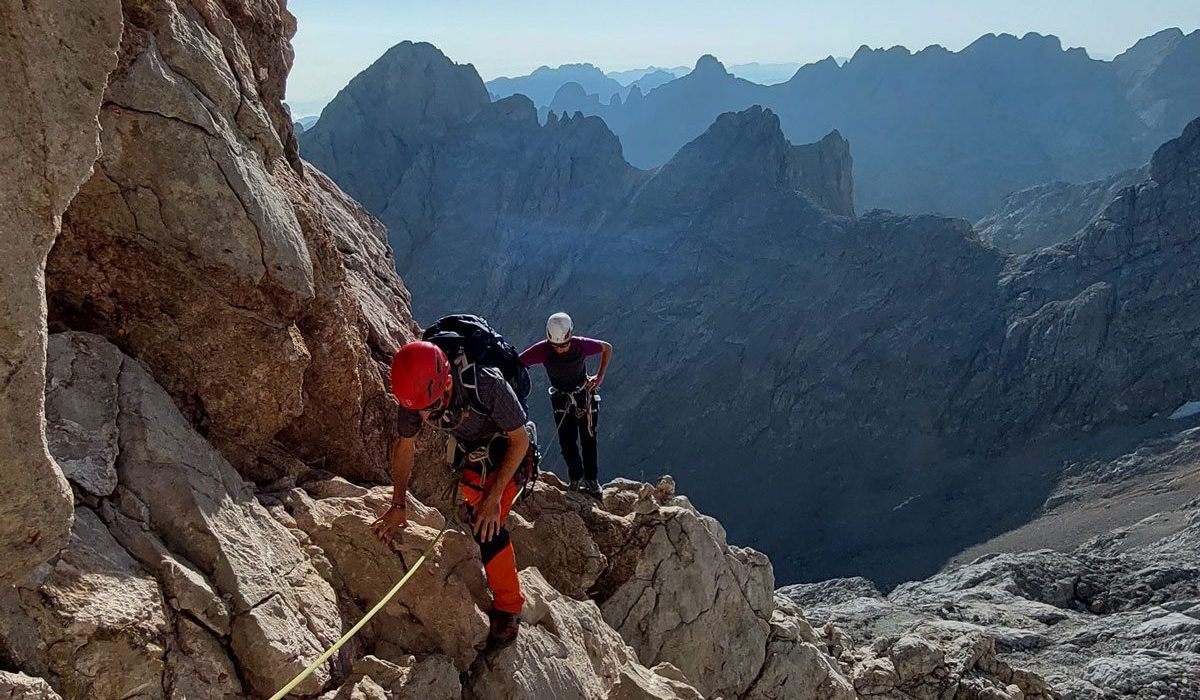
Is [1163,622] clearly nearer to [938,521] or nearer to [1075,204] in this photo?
[938,521]

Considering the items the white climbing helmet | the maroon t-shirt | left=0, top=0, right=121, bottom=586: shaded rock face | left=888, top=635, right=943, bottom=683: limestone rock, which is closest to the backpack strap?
left=0, top=0, right=121, bottom=586: shaded rock face

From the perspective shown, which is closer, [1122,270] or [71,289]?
[71,289]

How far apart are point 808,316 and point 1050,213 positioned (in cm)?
5796

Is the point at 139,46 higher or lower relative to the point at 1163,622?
higher

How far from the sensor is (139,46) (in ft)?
20.4

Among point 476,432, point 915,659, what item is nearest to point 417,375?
point 476,432

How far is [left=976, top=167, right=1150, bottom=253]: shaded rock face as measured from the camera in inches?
4028

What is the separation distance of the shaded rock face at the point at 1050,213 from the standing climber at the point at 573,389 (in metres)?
105

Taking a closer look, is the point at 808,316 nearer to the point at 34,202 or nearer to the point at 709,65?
the point at 34,202

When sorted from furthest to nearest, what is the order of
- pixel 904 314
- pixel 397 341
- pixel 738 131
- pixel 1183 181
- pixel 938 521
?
1. pixel 738 131
2. pixel 904 314
3. pixel 1183 181
4. pixel 938 521
5. pixel 397 341

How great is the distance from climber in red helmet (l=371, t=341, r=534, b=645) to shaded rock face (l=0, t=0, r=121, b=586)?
2481 millimetres

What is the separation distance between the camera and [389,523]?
6.68 metres

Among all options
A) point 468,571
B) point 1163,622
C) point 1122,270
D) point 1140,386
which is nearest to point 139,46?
point 468,571

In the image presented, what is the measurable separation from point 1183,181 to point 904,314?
82.1 feet
